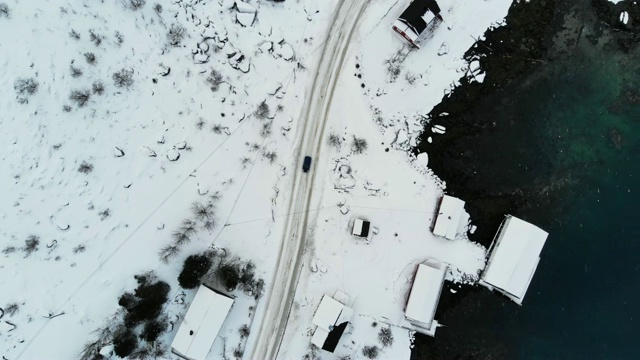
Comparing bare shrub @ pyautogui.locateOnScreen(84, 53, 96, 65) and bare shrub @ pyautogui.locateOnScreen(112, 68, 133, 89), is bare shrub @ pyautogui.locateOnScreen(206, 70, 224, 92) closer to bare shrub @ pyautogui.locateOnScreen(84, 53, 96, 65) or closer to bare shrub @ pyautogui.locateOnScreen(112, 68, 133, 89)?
bare shrub @ pyautogui.locateOnScreen(112, 68, 133, 89)

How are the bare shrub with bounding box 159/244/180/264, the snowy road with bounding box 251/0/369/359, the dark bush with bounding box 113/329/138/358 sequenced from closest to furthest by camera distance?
the dark bush with bounding box 113/329/138/358
the bare shrub with bounding box 159/244/180/264
the snowy road with bounding box 251/0/369/359

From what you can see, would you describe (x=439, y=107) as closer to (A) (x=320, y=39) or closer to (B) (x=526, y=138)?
(B) (x=526, y=138)

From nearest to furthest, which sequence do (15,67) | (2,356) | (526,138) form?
1. (15,67)
2. (2,356)
3. (526,138)

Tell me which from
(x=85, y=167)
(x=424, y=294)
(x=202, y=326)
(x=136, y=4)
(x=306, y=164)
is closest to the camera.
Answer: (x=85, y=167)

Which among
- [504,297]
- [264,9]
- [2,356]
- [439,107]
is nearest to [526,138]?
[439,107]

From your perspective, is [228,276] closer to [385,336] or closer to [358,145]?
[385,336]

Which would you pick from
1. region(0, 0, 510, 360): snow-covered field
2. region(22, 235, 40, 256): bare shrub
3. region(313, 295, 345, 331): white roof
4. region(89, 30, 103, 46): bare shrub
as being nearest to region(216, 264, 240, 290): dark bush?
region(0, 0, 510, 360): snow-covered field

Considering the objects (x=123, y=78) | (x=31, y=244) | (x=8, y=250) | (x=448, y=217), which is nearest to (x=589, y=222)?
(x=448, y=217)
